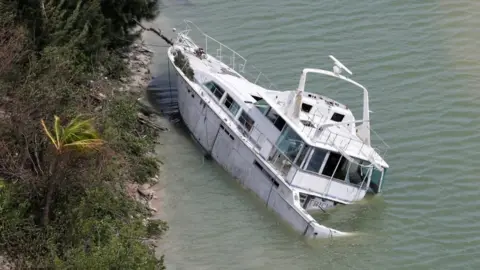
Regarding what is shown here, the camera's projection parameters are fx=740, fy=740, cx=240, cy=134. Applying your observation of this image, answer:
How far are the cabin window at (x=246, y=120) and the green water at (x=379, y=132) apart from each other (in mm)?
1798

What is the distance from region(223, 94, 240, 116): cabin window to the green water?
1970 millimetres

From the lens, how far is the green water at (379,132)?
2172 cm

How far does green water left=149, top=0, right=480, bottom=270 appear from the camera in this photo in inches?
855

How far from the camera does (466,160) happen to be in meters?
25.4

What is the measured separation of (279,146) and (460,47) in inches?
473

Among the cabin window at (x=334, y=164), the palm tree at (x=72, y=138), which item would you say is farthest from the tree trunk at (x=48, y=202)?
the cabin window at (x=334, y=164)

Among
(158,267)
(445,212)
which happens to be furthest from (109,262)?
(445,212)

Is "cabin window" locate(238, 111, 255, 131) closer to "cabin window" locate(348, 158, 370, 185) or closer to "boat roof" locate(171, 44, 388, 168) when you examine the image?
"boat roof" locate(171, 44, 388, 168)

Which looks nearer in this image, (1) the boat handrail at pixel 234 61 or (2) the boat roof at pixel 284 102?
(2) the boat roof at pixel 284 102

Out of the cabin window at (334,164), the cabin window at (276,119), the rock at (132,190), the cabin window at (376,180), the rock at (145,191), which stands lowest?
the rock at (145,191)

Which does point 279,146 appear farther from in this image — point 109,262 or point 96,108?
point 109,262

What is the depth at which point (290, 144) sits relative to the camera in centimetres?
2356

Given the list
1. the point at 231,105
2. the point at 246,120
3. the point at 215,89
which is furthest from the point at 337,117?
the point at 215,89

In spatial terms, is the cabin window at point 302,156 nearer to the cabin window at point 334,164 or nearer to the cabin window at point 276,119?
the cabin window at point 334,164
